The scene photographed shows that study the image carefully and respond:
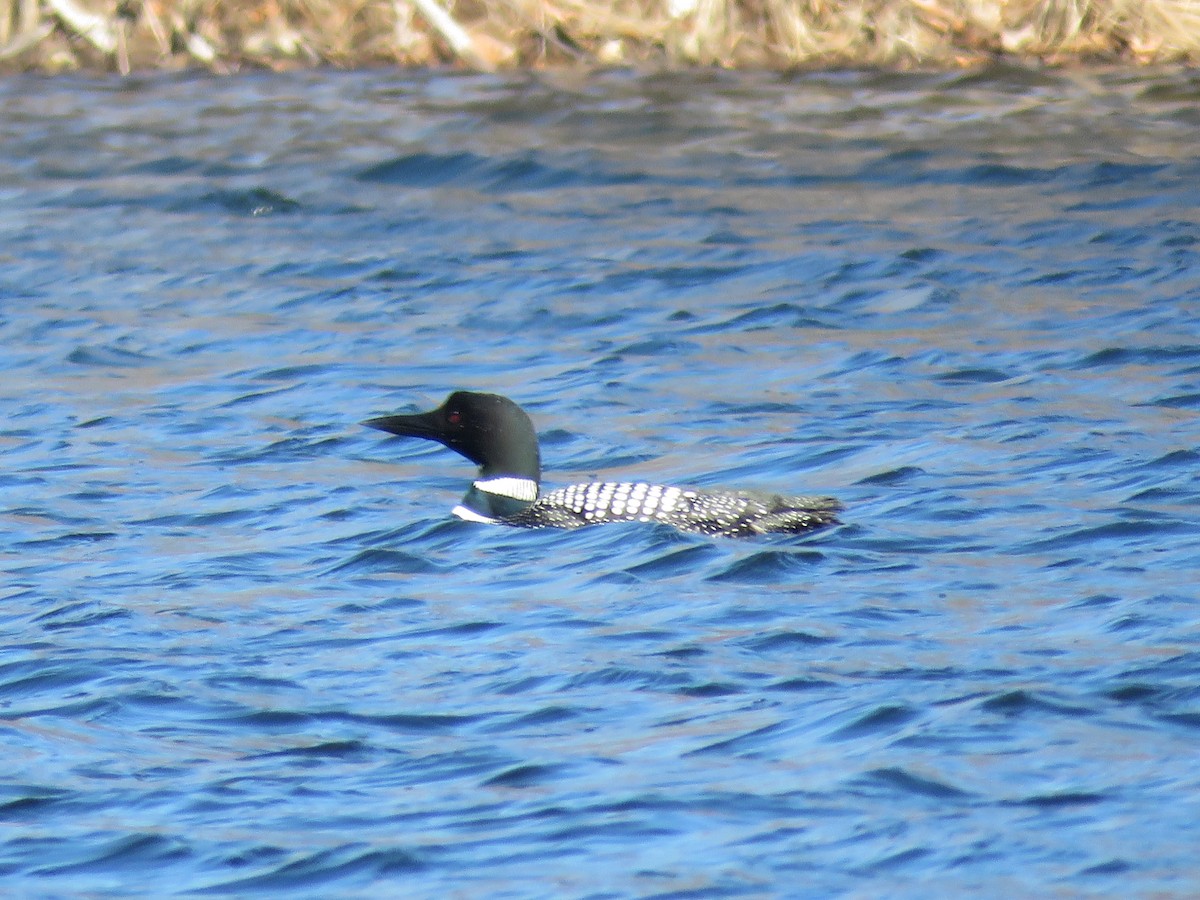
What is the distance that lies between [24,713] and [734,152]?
9.37 meters

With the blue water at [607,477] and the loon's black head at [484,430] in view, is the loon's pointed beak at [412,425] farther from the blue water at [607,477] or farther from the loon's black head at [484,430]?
the blue water at [607,477]

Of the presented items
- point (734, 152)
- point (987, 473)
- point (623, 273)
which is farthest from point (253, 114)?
point (987, 473)

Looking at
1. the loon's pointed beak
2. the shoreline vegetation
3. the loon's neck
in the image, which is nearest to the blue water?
the loon's neck

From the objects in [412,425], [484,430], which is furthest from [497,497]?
[412,425]

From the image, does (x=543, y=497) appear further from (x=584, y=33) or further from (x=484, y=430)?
(x=584, y=33)

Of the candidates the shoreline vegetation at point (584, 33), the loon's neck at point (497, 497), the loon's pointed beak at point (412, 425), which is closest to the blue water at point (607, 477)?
the loon's neck at point (497, 497)

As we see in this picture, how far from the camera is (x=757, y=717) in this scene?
16.9ft

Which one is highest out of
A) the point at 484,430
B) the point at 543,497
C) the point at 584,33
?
the point at 584,33

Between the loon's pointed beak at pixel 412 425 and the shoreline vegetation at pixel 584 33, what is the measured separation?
33.2ft

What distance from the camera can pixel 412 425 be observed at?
7.82m

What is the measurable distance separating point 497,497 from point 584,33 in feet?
35.2

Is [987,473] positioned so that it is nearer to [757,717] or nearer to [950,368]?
[950,368]

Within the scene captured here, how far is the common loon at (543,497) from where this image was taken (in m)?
7.04

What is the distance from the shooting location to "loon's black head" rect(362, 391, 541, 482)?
768 centimetres
